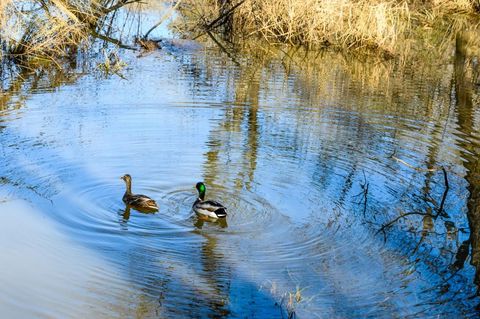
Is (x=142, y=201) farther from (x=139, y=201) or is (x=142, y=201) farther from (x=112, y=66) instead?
(x=112, y=66)

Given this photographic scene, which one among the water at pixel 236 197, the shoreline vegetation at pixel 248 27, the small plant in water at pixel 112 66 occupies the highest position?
the shoreline vegetation at pixel 248 27

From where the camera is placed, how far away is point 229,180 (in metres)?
9.74

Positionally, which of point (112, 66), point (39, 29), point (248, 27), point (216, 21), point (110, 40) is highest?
point (216, 21)

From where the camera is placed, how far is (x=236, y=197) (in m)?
9.13

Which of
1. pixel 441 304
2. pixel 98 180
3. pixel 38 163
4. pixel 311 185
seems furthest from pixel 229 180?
pixel 441 304

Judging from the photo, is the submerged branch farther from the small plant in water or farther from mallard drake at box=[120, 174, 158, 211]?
mallard drake at box=[120, 174, 158, 211]

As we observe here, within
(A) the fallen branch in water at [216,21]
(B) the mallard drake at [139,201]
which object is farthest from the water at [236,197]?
(A) the fallen branch in water at [216,21]

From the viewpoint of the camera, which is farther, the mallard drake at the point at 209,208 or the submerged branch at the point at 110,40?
the submerged branch at the point at 110,40

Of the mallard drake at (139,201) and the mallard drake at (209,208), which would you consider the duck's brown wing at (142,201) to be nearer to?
the mallard drake at (139,201)

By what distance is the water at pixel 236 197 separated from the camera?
6.34m

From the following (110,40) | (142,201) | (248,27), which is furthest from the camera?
(248,27)

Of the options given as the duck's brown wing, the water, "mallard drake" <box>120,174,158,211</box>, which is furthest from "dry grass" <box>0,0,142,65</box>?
the duck's brown wing

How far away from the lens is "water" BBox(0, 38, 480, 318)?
20.8ft

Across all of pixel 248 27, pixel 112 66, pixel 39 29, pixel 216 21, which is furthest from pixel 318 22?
pixel 39 29
